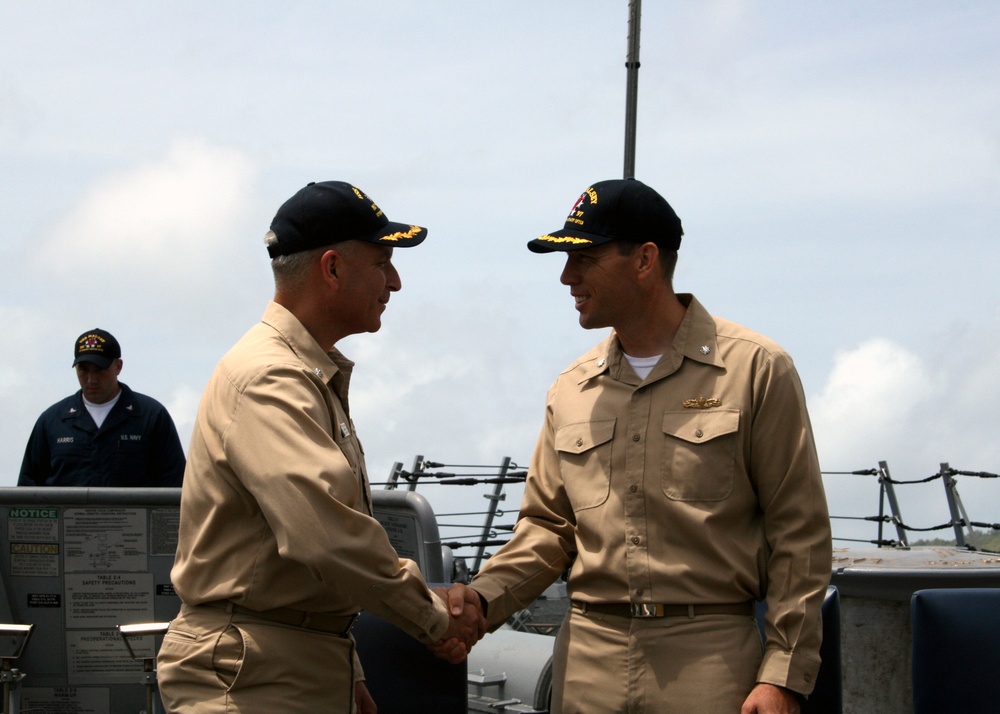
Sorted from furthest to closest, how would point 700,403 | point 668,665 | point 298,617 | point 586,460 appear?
point 586,460 → point 700,403 → point 668,665 → point 298,617

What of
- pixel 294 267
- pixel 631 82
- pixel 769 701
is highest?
pixel 631 82

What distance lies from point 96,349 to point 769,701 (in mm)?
4949

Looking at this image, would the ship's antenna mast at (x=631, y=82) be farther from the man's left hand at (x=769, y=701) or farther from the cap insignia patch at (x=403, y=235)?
the man's left hand at (x=769, y=701)

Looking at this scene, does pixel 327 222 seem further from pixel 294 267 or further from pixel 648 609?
pixel 648 609

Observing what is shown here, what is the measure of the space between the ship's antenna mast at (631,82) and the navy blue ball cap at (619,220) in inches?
130

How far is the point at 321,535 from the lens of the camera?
278 cm

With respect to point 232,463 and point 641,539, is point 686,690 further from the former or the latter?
point 232,463

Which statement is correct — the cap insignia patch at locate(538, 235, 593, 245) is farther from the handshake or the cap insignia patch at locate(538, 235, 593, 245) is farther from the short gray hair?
the handshake

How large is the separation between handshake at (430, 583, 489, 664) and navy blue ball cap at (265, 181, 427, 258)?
0.95 metres

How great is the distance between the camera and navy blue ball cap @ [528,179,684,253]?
11.0 feet

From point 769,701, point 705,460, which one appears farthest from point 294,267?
point 769,701

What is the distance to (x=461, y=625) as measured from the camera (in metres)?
3.38

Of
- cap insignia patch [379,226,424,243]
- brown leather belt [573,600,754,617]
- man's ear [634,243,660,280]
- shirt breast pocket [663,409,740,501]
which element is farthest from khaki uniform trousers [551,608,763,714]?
cap insignia patch [379,226,424,243]

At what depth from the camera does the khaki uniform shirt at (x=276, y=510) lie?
2.79 meters
